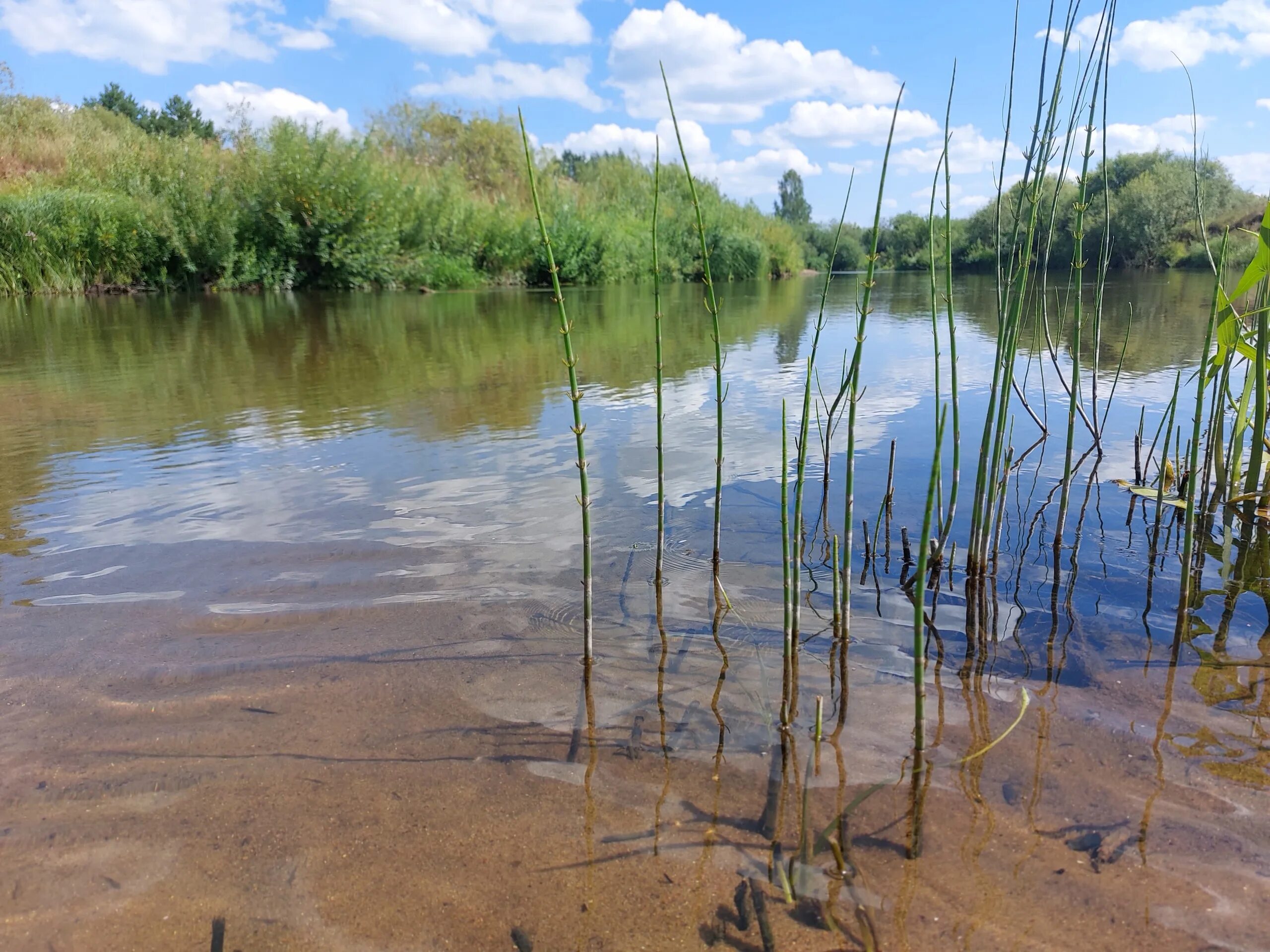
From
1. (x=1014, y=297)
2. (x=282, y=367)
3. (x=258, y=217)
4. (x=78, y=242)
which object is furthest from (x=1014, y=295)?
(x=258, y=217)

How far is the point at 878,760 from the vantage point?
185 centimetres

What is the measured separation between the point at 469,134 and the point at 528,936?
1458 inches

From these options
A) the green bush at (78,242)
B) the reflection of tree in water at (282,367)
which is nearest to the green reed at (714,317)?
the reflection of tree in water at (282,367)

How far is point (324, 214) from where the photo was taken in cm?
1983

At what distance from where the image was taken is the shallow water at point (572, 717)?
1449mm

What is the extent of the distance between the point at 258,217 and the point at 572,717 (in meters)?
20.9

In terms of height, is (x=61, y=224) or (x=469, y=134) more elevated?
(x=469, y=134)

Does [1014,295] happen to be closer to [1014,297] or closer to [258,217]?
[1014,297]

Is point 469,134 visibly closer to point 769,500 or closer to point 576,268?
point 576,268

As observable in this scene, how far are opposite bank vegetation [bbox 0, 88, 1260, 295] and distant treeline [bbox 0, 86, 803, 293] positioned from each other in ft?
0.14

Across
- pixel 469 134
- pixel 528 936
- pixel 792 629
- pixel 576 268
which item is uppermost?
pixel 469 134

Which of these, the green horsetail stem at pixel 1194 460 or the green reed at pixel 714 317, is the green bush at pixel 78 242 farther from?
the green horsetail stem at pixel 1194 460

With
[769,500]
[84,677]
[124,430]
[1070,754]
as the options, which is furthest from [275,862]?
[124,430]

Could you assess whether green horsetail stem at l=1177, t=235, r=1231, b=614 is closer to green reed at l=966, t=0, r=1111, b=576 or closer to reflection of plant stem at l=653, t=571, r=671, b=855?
green reed at l=966, t=0, r=1111, b=576
